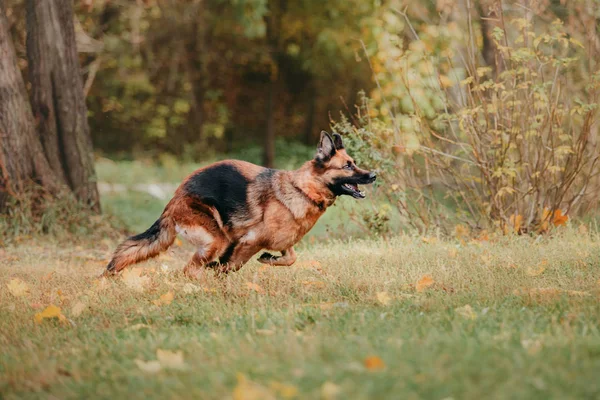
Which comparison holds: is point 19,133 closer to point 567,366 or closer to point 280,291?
point 280,291

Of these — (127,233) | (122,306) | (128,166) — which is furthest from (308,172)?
(128,166)

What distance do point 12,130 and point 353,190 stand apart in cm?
590

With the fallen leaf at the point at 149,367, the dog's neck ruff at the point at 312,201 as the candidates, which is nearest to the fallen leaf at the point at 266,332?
the fallen leaf at the point at 149,367

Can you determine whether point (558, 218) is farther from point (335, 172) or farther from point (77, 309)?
point (77, 309)

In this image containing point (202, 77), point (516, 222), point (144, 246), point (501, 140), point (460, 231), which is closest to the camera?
point (144, 246)

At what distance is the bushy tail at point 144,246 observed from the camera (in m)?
6.45

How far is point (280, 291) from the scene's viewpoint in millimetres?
5785

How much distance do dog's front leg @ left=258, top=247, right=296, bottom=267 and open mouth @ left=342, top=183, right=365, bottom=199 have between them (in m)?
0.82

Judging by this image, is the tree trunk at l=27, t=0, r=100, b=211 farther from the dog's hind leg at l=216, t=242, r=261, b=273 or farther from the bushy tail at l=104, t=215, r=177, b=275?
the dog's hind leg at l=216, t=242, r=261, b=273

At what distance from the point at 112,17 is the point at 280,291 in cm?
1842

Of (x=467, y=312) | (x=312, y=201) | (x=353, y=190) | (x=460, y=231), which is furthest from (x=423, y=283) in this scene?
(x=460, y=231)

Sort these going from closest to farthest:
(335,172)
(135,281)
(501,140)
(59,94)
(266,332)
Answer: (266,332), (135,281), (335,172), (501,140), (59,94)

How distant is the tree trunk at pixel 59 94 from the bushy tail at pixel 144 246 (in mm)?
4675

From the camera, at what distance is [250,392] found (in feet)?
9.74
